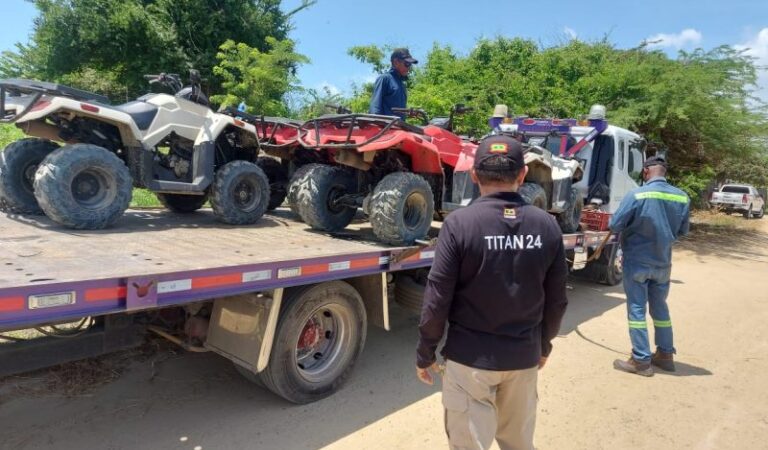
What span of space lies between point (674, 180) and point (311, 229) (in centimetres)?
1419

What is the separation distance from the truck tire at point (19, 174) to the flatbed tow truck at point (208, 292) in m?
0.17

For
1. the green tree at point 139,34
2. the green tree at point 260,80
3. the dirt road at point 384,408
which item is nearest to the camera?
the dirt road at point 384,408

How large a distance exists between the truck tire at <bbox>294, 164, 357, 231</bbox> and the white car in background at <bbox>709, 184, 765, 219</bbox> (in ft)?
93.9

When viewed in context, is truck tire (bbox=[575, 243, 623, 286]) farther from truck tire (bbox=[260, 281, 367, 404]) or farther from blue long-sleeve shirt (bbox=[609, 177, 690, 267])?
truck tire (bbox=[260, 281, 367, 404])

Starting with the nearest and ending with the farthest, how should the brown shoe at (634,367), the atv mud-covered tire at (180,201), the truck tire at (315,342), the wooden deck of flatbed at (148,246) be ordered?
the wooden deck of flatbed at (148,246)
the truck tire at (315,342)
the brown shoe at (634,367)
the atv mud-covered tire at (180,201)

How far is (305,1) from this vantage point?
21.8 meters

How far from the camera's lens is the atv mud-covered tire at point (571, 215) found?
7.22 m

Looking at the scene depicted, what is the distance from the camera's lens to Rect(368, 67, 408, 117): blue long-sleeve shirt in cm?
589

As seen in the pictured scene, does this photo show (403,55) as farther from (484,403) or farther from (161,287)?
(484,403)

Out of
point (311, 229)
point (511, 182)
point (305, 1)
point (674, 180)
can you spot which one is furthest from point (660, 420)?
point (305, 1)

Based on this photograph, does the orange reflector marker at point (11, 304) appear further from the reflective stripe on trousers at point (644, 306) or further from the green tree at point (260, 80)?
the green tree at point (260, 80)

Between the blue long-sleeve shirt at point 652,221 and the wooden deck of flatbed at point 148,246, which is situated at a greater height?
the blue long-sleeve shirt at point 652,221

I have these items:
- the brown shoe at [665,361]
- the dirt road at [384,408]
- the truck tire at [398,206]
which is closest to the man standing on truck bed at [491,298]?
the dirt road at [384,408]

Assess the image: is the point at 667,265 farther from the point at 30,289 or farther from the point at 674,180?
the point at 674,180
